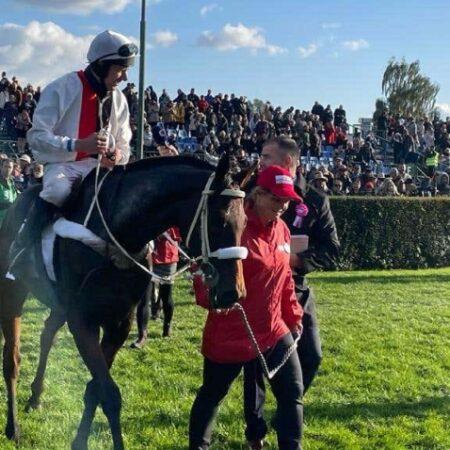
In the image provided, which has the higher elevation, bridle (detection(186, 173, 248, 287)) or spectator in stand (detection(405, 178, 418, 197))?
spectator in stand (detection(405, 178, 418, 197))

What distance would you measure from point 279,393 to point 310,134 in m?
24.0

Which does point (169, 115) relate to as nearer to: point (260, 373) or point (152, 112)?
point (152, 112)

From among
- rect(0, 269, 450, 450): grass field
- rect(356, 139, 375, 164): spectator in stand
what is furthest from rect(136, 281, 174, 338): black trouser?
rect(356, 139, 375, 164): spectator in stand

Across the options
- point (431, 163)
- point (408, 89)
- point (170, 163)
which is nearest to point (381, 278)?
point (170, 163)

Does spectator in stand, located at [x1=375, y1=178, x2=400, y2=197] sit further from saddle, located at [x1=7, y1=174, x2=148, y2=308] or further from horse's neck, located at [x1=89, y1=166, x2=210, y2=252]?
horse's neck, located at [x1=89, y1=166, x2=210, y2=252]

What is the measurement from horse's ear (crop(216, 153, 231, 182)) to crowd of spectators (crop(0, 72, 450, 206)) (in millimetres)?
14742

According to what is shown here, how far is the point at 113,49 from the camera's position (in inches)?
171

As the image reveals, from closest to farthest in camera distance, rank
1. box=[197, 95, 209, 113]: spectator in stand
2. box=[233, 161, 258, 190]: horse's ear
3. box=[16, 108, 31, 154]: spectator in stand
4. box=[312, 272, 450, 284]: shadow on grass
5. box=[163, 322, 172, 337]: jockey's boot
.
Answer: box=[233, 161, 258, 190]: horse's ear
box=[163, 322, 172, 337]: jockey's boot
box=[312, 272, 450, 284]: shadow on grass
box=[16, 108, 31, 154]: spectator in stand
box=[197, 95, 209, 113]: spectator in stand

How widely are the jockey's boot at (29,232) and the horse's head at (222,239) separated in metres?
1.07

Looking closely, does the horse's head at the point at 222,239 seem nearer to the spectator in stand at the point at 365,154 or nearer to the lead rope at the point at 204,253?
the lead rope at the point at 204,253

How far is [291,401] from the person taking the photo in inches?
165

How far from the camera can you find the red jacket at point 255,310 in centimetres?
413

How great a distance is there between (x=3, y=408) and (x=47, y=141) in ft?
8.04

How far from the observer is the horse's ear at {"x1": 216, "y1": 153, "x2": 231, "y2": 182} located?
12.4 feet
